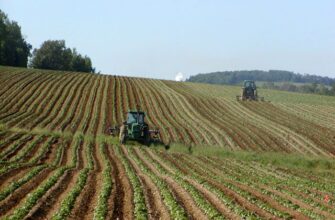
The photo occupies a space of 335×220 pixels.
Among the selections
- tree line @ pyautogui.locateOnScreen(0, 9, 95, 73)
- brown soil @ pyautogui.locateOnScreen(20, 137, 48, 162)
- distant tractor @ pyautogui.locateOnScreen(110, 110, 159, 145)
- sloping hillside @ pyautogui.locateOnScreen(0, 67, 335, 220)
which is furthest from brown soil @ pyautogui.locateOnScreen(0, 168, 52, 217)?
tree line @ pyautogui.locateOnScreen(0, 9, 95, 73)

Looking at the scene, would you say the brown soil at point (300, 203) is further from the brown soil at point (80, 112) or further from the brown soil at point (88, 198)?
the brown soil at point (80, 112)

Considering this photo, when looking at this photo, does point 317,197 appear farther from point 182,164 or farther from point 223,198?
point 182,164

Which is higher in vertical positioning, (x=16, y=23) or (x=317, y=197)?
(x=16, y=23)

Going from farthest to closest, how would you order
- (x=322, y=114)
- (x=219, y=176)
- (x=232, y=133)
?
(x=322, y=114), (x=232, y=133), (x=219, y=176)

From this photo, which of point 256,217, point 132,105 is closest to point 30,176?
point 256,217

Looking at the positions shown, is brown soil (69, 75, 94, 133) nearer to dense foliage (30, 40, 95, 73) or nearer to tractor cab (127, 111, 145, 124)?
tractor cab (127, 111, 145, 124)

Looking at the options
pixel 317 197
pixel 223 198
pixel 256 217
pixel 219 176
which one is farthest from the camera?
pixel 219 176

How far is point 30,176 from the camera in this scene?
649 inches

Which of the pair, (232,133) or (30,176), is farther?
(232,133)

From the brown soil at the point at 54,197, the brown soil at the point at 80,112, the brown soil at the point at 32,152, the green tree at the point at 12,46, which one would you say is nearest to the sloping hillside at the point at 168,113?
the brown soil at the point at 80,112

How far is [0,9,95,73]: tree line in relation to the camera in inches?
3723

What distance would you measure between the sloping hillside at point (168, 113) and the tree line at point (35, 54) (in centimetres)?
3550

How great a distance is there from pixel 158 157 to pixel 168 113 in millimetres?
18353

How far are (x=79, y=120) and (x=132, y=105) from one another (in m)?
8.80
